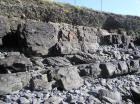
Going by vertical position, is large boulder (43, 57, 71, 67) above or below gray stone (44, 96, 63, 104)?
above

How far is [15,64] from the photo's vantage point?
8.48 m

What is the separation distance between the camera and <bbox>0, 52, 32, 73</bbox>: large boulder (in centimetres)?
838

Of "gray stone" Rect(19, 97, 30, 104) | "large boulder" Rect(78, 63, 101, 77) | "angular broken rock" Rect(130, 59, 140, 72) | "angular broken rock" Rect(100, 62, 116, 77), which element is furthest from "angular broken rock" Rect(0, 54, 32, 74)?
"angular broken rock" Rect(130, 59, 140, 72)

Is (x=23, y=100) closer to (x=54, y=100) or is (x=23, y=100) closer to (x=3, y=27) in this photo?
(x=54, y=100)

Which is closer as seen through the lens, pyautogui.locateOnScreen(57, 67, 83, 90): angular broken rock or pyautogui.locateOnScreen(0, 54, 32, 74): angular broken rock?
pyautogui.locateOnScreen(0, 54, 32, 74): angular broken rock

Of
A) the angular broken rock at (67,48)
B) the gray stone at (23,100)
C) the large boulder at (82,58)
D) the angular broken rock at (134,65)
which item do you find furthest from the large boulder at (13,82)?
the angular broken rock at (134,65)

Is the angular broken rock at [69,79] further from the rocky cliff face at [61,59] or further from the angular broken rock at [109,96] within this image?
the angular broken rock at [109,96]

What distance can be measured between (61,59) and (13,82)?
2.33m

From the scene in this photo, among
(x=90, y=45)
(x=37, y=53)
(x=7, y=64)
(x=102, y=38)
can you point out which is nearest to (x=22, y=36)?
(x=37, y=53)

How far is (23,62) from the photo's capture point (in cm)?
864

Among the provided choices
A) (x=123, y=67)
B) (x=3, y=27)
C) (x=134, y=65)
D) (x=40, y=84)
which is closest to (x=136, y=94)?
(x=123, y=67)

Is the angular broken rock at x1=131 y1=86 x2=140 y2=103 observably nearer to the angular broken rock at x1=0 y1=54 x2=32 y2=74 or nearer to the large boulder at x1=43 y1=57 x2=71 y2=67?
the large boulder at x1=43 y1=57 x2=71 y2=67

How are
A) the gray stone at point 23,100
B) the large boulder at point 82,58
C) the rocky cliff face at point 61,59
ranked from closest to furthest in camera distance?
the gray stone at point 23,100, the rocky cliff face at point 61,59, the large boulder at point 82,58

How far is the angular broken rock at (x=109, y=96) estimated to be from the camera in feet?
27.3
